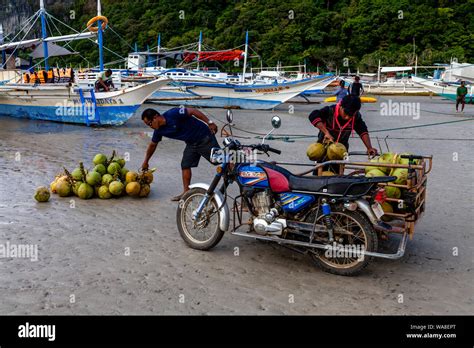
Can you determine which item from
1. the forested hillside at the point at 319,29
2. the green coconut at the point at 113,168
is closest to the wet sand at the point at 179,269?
the green coconut at the point at 113,168

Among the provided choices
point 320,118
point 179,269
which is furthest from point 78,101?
point 179,269

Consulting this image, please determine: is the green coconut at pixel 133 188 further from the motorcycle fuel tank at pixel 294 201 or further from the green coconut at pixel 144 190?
the motorcycle fuel tank at pixel 294 201

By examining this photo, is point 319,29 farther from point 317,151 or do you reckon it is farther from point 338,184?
point 338,184

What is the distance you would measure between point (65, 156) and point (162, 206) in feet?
16.3

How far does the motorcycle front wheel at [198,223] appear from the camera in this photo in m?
4.88

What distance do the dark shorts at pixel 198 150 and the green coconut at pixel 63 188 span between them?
1790 mm

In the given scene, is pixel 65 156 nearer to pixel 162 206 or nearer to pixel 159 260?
pixel 162 206

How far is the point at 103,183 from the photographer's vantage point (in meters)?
7.00

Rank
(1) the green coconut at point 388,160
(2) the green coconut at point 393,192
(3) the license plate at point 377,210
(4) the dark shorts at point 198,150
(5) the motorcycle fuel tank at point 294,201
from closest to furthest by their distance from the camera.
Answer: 1. (3) the license plate at point 377,210
2. (5) the motorcycle fuel tank at point 294,201
3. (2) the green coconut at point 393,192
4. (1) the green coconut at point 388,160
5. (4) the dark shorts at point 198,150

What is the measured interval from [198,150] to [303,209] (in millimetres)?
2515

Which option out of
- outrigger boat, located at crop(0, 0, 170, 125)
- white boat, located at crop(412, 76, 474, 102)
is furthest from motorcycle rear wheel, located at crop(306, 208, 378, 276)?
white boat, located at crop(412, 76, 474, 102)

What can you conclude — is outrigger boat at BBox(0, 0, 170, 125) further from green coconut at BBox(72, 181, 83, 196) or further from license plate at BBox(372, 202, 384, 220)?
license plate at BBox(372, 202, 384, 220)
